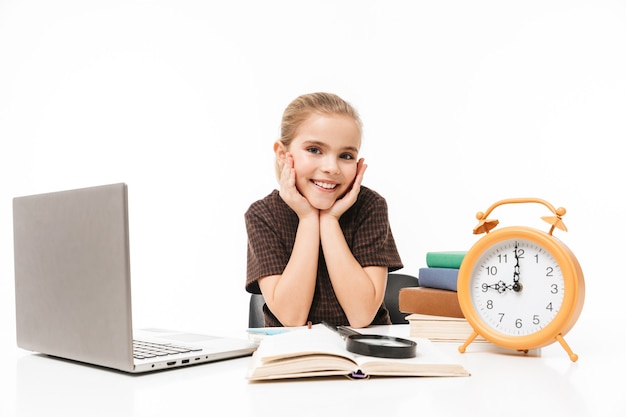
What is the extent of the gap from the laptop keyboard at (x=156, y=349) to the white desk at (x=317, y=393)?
0.06m

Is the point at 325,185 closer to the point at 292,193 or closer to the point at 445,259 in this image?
the point at 292,193

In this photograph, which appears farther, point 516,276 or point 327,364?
point 516,276

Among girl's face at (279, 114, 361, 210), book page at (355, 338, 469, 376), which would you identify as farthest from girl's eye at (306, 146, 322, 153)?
book page at (355, 338, 469, 376)

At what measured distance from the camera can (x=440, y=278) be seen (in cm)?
130

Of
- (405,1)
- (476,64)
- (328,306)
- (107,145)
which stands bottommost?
(328,306)

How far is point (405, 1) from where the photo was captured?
10.3 feet

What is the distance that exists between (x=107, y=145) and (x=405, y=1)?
1784 millimetres

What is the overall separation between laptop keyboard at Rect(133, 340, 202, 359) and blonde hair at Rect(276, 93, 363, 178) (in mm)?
819

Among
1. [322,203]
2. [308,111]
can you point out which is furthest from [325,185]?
[308,111]

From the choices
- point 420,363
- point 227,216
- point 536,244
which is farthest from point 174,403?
point 227,216

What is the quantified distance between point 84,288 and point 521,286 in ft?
2.67

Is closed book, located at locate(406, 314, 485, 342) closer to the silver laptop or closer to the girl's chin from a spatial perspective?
the silver laptop

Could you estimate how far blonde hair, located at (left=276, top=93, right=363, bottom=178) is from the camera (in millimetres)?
1738

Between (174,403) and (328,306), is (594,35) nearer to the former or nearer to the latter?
(328,306)
